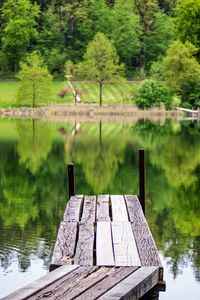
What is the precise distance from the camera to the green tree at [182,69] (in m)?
65.3

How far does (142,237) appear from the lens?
11.0 metres

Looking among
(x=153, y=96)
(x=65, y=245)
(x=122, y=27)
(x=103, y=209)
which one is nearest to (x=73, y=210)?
(x=103, y=209)

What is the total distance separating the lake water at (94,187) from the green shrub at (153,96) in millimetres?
20403

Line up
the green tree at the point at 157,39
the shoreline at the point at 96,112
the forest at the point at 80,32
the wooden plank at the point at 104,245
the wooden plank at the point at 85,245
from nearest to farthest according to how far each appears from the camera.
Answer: the wooden plank at the point at 104,245
the wooden plank at the point at 85,245
the shoreline at the point at 96,112
the forest at the point at 80,32
the green tree at the point at 157,39

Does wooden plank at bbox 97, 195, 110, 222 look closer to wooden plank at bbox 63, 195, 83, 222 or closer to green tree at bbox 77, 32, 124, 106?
wooden plank at bbox 63, 195, 83, 222

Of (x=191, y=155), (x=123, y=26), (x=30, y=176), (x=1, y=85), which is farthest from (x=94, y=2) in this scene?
(x=30, y=176)

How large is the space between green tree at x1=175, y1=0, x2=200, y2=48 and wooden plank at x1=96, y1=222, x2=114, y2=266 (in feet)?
204

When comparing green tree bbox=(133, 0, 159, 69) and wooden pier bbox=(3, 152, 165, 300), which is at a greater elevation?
green tree bbox=(133, 0, 159, 69)

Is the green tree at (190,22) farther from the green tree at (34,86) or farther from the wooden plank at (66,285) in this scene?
the wooden plank at (66,285)

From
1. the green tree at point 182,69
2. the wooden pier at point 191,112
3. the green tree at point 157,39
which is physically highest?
the green tree at point 157,39

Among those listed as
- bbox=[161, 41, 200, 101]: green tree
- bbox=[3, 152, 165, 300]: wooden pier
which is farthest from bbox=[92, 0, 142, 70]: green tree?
bbox=[3, 152, 165, 300]: wooden pier

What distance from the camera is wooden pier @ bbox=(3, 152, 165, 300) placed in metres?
7.92

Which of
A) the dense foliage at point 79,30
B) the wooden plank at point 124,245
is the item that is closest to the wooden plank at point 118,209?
the wooden plank at point 124,245

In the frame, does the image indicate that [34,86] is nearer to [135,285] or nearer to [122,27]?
[122,27]
